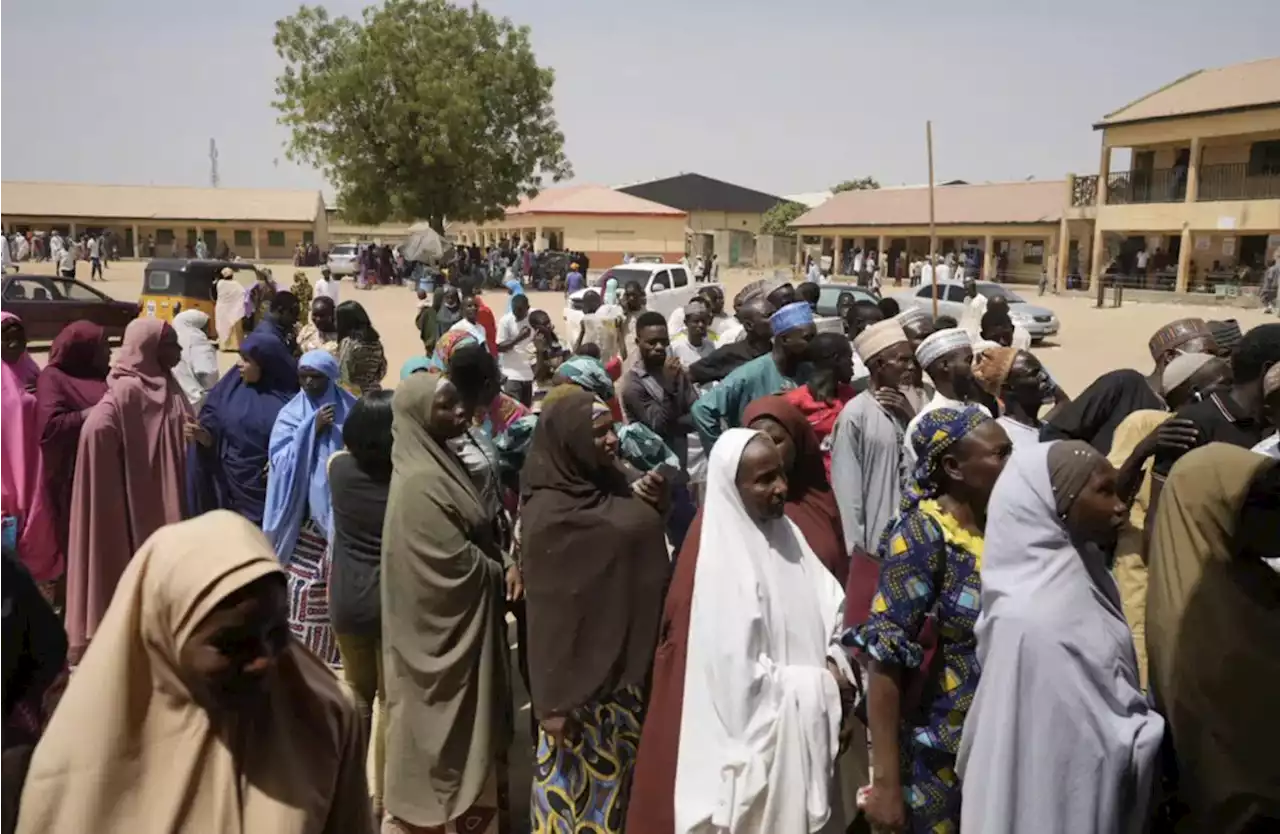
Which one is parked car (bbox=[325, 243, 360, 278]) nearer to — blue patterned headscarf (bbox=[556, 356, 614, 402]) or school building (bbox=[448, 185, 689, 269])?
school building (bbox=[448, 185, 689, 269])

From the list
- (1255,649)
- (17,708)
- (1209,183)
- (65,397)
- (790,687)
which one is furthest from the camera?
(1209,183)

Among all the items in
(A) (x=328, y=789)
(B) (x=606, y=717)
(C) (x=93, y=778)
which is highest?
(C) (x=93, y=778)

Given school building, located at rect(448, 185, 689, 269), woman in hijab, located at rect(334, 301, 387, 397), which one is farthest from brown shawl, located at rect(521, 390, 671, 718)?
school building, located at rect(448, 185, 689, 269)

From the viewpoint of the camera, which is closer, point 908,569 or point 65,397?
point 908,569

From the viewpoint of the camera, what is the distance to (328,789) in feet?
6.72

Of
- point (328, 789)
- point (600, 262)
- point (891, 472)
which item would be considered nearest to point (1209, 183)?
point (600, 262)

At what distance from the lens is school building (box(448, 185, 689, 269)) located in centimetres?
4794

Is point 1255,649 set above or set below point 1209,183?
below

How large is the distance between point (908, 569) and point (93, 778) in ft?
6.33

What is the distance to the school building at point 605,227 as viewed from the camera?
157ft

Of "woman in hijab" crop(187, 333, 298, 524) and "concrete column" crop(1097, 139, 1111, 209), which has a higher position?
"concrete column" crop(1097, 139, 1111, 209)

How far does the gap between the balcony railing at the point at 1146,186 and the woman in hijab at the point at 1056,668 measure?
33102 millimetres

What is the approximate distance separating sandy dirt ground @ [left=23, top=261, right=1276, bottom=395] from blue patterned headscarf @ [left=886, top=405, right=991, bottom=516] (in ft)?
45.0

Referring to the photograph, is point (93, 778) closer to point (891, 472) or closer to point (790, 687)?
point (790, 687)
